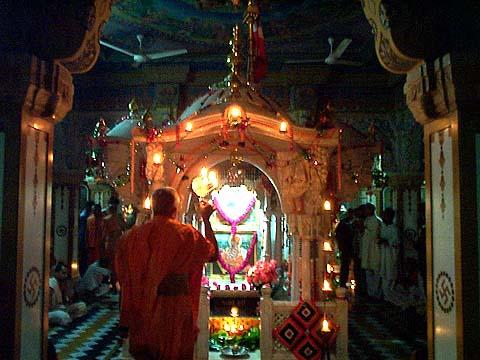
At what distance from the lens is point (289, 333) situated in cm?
641

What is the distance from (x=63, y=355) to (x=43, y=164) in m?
4.58

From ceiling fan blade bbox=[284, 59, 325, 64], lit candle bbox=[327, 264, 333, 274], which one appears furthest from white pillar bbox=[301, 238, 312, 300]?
ceiling fan blade bbox=[284, 59, 325, 64]

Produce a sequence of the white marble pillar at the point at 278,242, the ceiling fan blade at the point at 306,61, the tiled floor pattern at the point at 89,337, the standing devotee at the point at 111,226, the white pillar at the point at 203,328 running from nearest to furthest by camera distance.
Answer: the white pillar at the point at 203,328 → the tiled floor pattern at the point at 89,337 → the white marble pillar at the point at 278,242 → the ceiling fan blade at the point at 306,61 → the standing devotee at the point at 111,226

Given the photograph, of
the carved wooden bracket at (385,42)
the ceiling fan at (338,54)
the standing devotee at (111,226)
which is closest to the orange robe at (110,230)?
the standing devotee at (111,226)

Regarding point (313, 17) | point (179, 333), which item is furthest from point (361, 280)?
point (179, 333)

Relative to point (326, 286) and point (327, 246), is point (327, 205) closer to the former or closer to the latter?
point (327, 246)

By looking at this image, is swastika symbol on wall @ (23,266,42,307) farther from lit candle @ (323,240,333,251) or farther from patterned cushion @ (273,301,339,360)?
lit candle @ (323,240,333,251)

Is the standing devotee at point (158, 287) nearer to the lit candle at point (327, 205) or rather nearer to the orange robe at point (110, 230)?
the lit candle at point (327, 205)

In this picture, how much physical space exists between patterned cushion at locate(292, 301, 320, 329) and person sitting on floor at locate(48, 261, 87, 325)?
4759 mm

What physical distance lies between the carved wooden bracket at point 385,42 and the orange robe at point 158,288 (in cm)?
188

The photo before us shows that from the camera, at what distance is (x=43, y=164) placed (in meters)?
3.77

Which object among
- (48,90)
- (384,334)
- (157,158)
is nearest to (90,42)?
(48,90)

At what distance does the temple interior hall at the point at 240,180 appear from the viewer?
11.3 ft

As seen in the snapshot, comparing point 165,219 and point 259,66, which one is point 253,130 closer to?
point 259,66
